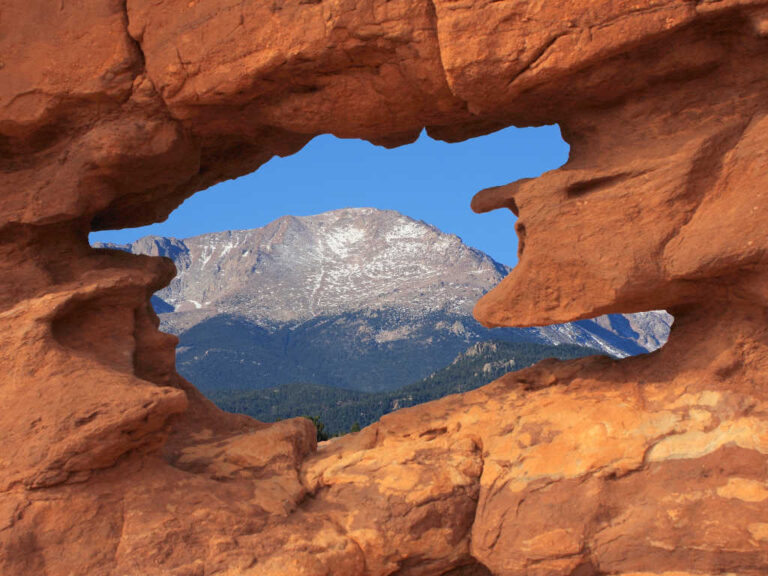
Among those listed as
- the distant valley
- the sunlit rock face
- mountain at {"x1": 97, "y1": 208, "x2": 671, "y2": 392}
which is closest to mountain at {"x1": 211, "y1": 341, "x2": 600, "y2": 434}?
the distant valley

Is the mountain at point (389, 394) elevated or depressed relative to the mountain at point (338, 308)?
depressed

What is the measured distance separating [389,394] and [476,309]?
5535cm

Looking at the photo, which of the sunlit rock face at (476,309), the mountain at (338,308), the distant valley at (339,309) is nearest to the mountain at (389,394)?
the distant valley at (339,309)

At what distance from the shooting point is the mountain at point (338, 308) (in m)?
111

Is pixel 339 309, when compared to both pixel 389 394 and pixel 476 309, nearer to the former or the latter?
pixel 389 394

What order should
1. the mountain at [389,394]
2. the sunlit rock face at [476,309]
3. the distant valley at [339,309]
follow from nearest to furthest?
1. the sunlit rock face at [476,309]
2. the mountain at [389,394]
3. the distant valley at [339,309]

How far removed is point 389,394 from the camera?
6475 centimetres

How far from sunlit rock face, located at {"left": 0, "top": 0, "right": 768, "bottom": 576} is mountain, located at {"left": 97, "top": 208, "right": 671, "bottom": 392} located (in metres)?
87.2

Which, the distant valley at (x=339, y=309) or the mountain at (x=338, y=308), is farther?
the mountain at (x=338, y=308)

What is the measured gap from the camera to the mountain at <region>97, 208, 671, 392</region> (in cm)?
11125

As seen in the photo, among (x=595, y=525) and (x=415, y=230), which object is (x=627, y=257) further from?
(x=415, y=230)

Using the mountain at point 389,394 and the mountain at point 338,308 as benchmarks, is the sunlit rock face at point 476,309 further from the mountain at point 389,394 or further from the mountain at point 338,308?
the mountain at point 338,308

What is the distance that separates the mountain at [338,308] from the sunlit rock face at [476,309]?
87.2m

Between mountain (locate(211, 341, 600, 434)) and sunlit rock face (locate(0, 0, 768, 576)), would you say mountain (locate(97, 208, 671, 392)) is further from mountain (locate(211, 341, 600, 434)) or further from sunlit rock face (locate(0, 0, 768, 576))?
sunlit rock face (locate(0, 0, 768, 576))
